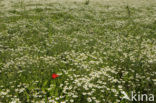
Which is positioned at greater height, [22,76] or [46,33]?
[46,33]

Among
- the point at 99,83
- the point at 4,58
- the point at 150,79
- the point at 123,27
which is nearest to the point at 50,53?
the point at 4,58

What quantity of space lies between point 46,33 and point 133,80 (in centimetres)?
576

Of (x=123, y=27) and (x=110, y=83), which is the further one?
(x=123, y=27)

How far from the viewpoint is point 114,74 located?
19.0 ft

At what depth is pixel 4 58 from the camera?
269 inches

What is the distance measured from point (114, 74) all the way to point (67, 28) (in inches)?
229

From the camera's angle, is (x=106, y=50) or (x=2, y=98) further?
(x=106, y=50)

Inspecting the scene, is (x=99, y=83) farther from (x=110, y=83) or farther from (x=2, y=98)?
(x=2, y=98)

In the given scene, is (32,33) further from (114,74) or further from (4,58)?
(114,74)

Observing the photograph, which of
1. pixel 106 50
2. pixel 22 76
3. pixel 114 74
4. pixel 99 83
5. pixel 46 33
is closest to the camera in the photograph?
pixel 99 83

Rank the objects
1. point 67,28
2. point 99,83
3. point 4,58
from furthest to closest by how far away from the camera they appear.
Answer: point 67,28, point 4,58, point 99,83

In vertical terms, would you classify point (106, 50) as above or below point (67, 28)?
below

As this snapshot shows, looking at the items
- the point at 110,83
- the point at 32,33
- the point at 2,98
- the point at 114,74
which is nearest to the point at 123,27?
the point at 32,33

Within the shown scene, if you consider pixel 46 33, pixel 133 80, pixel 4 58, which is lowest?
pixel 133 80
